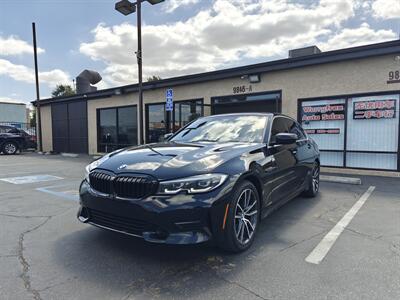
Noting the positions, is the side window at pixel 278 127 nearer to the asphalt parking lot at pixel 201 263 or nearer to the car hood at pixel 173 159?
the car hood at pixel 173 159

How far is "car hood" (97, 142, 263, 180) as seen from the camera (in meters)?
3.01

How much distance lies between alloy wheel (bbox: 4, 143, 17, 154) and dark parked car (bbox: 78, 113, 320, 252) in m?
18.0

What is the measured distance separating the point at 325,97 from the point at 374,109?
1.43 meters

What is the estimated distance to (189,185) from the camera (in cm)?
292

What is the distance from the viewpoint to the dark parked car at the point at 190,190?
2877 mm

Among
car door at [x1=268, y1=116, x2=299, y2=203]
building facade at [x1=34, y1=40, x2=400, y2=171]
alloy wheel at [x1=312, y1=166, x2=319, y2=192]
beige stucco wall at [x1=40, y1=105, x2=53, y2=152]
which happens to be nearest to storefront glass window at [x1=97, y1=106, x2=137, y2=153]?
building facade at [x1=34, y1=40, x2=400, y2=171]

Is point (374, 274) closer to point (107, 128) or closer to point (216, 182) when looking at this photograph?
point (216, 182)

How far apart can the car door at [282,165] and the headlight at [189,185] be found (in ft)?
4.29

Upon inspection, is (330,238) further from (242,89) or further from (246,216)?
(242,89)

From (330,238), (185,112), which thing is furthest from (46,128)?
(330,238)

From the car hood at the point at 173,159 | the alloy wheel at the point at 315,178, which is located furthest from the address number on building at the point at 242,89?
the car hood at the point at 173,159

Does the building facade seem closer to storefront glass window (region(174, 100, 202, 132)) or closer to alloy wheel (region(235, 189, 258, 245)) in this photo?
storefront glass window (region(174, 100, 202, 132))

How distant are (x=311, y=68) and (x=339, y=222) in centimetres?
663

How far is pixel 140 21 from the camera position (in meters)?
11.1
